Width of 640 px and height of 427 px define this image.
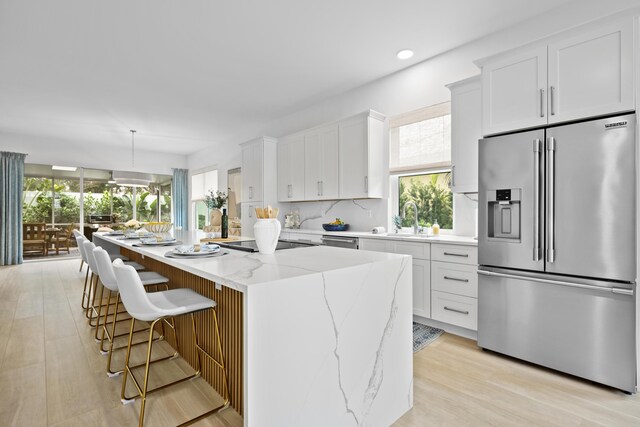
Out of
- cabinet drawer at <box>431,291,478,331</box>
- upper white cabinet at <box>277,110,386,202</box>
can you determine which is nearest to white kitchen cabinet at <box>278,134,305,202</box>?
upper white cabinet at <box>277,110,386,202</box>

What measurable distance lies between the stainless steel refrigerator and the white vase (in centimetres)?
171

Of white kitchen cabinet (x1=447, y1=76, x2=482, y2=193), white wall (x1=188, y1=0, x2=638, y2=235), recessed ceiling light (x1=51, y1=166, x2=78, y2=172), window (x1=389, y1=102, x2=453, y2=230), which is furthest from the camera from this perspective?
recessed ceiling light (x1=51, y1=166, x2=78, y2=172)

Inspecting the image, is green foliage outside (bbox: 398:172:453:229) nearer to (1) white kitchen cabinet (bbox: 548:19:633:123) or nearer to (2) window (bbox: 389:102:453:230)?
(2) window (bbox: 389:102:453:230)

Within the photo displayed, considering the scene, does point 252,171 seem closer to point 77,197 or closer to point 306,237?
point 306,237

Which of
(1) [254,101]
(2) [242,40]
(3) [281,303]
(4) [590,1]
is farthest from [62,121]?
(4) [590,1]

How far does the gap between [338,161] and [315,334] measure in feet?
10.3

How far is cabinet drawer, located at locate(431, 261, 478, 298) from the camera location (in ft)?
9.20

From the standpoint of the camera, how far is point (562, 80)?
7.47 feet

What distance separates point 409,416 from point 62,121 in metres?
7.26

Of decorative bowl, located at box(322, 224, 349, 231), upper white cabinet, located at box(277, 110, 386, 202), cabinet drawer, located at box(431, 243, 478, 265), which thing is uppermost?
upper white cabinet, located at box(277, 110, 386, 202)

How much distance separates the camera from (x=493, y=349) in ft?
8.38

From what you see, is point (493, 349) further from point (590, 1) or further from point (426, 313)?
point (590, 1)

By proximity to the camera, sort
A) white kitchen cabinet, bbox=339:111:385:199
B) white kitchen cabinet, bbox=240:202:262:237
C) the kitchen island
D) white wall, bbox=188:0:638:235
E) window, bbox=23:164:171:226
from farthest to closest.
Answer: window, bbox=23:164:171:226, white kitchen cabinet, bbox=240:202:262:237, white kitchen cabinet, bbox=339:111:385:199, white wall, bbox=188:0:638:235, the kitchen island

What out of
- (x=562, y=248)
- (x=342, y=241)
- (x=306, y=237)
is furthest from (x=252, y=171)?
(x=562, y=248)
